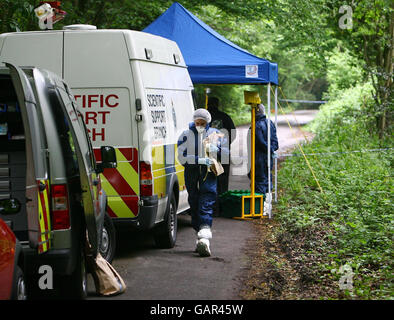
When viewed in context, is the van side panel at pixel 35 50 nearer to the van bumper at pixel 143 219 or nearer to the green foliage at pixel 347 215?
the van bumper at pixel 143 219

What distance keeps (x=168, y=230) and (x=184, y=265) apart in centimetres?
98

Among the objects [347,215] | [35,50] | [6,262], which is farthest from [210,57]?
[6,262]

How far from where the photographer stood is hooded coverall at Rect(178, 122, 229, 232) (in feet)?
31.0

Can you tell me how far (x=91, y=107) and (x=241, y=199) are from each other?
451 cm

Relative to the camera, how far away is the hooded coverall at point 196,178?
945cm

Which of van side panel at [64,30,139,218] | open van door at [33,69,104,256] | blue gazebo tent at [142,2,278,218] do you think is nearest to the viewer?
open van door at [33,69,104,256]

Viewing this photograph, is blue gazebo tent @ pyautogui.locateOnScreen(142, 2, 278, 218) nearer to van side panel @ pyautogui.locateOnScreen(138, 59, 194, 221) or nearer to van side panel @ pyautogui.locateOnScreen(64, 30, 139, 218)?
van side panel @ pyautogui.locateOnScreen(138, 59, 194, 221)

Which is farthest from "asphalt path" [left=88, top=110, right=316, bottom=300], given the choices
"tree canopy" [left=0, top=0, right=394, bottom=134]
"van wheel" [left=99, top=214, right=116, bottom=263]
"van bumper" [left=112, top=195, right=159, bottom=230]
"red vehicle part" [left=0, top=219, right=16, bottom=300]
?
"tree canopy" [left=0, top=0, right=394, bottom=134]

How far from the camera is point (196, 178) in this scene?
960cm

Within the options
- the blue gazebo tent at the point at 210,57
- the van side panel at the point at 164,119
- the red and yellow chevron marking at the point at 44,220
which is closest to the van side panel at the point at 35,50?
the van side panel at the point at 164,119

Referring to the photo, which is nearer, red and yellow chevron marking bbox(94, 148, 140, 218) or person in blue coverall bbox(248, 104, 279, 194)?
red and yellow chevron marking bbox(94, 148, 140, 218)

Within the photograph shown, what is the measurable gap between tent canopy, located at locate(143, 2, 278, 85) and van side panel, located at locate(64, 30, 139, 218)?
4.10 meters

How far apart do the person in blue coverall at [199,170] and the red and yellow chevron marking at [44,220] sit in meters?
3.82

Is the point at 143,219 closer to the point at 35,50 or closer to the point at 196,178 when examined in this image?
the point at 196,178
